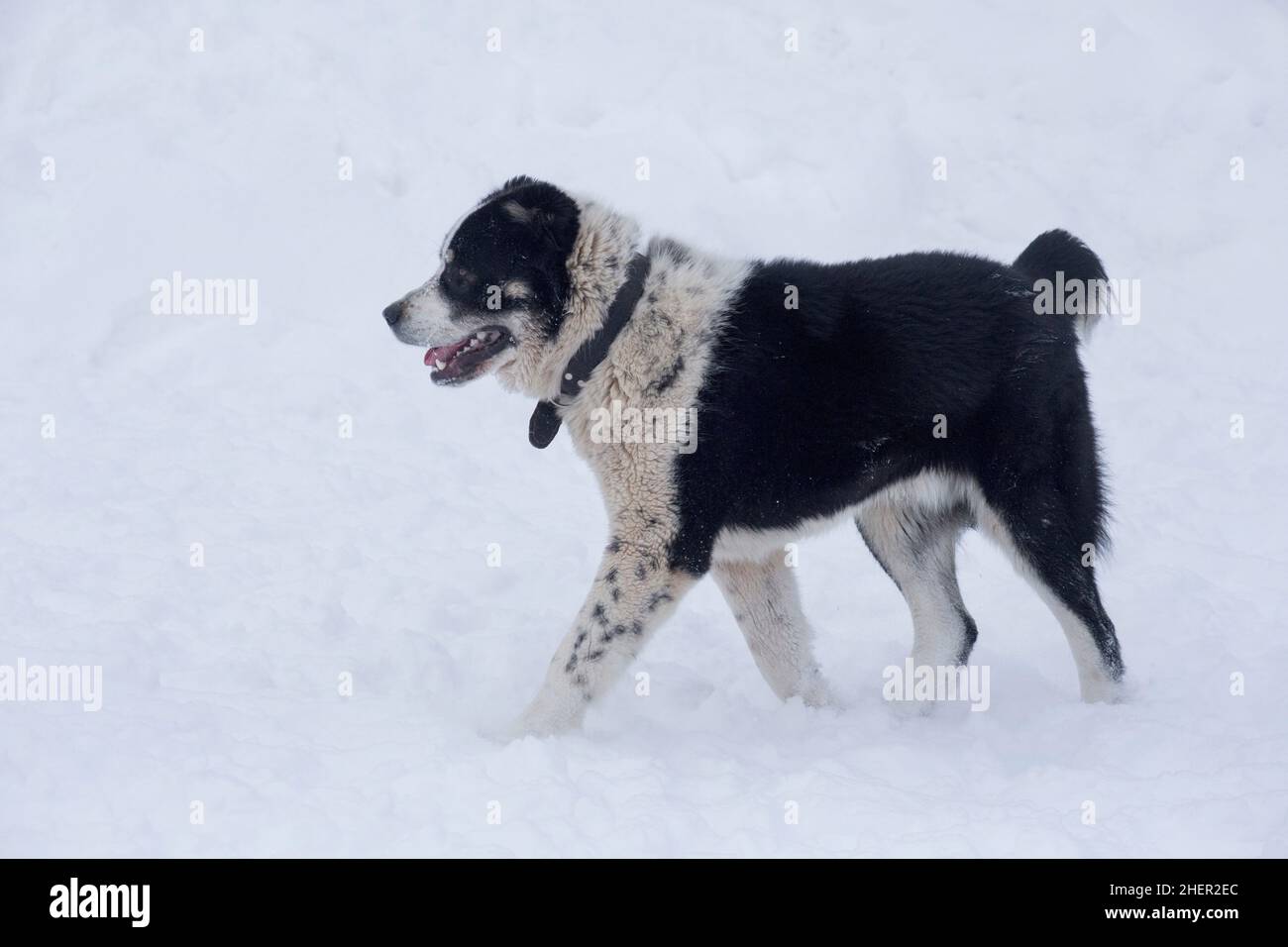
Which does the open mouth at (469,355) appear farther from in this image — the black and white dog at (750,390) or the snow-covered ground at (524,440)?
the snow-covered ground at (524,440)

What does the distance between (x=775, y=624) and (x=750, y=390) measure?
3.34 feet

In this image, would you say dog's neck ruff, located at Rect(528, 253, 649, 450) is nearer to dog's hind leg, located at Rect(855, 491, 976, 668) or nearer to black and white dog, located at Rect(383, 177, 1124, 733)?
black and white dog, located at Rect(383, 177, 1124, 733)

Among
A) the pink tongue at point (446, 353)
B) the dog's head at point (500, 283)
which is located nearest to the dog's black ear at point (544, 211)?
the dog's head at point (500, 283)

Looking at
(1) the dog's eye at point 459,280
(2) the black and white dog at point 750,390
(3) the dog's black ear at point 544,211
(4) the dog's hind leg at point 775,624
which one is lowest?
(4) the dog's hind leg at point 775,624

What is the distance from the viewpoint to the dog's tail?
17.0 ft

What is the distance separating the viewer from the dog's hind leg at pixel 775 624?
17.2ft

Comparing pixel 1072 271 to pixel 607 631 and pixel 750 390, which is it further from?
pixel 607 631

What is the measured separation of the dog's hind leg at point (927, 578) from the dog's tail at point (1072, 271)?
972 millimetres

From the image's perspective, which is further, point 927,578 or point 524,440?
point 524,440

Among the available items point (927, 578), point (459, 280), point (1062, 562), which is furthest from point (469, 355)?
point (1062, 562)

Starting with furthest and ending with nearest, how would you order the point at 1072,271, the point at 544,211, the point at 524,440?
1. the point at 524,440
2. the point at 1072,271
3. the point at 544,211

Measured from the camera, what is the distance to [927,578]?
5434 mm

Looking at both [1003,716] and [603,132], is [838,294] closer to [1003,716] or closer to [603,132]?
[1003,716]

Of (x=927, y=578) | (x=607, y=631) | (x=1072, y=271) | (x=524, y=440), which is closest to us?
(x=607, y=631)
